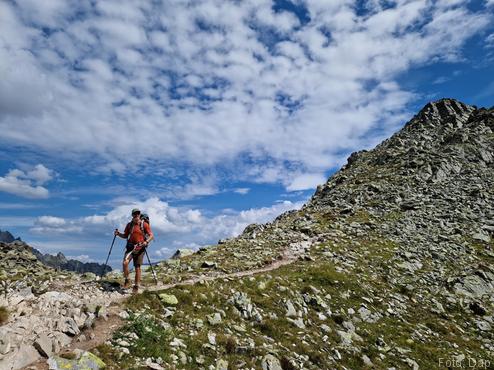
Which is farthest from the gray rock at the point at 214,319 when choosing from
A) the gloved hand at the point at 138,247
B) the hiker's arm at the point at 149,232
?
the hiker's arm at the point at 149,232

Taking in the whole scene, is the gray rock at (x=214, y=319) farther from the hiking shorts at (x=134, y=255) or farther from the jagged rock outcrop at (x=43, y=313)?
the hiking shorts at (x=134, y=255)

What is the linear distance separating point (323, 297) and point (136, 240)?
40.5 feet

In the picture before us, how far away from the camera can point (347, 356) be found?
18141 mm

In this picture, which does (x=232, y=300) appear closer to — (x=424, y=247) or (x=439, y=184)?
(x=424, y=247)

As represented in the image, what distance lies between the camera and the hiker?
18938 millimetres

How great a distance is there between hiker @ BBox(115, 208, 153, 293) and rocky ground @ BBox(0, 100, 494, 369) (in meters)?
1.32

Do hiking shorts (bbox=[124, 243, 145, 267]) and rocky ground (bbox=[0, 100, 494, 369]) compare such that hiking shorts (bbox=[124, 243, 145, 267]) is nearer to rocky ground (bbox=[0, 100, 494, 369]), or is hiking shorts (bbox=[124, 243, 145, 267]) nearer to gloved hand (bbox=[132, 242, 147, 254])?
gloved hand (bbox=[132, 242, 147, 254])

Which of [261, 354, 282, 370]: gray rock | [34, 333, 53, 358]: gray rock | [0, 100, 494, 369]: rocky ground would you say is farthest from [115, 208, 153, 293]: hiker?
[261, 354, 282, 370]: gray rock

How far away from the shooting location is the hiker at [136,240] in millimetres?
18938

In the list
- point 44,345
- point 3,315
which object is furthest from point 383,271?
point 3,315

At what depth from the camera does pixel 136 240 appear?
1906 cm

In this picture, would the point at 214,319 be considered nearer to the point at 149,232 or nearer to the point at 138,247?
the point at 138,247

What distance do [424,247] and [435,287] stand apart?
28.0ft

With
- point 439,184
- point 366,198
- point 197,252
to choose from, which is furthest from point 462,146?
point 197,252
